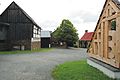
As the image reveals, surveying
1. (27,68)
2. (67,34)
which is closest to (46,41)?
(67,34)

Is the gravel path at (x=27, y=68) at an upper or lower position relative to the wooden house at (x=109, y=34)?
lower

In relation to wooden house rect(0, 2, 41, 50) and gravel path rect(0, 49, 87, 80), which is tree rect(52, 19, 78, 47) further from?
gravel path rect(0, 49, 87, 80)

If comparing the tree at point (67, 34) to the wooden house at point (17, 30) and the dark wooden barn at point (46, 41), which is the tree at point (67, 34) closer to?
the dark wooden barn at point (46, 41)

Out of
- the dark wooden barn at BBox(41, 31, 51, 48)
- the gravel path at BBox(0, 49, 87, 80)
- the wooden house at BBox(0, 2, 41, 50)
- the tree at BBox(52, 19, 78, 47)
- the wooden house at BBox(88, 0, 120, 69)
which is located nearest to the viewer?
the wooden house at BBox(88, 0, 120, 69)

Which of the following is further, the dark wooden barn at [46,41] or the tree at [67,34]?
the dark wooden barn at [46,41]

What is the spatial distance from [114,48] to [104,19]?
2356mm

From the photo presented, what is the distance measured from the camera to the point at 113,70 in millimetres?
11828

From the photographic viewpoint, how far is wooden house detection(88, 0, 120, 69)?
11.9 m

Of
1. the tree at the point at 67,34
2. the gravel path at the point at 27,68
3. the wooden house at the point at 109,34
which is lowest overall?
the gravel path at the point at 27,68

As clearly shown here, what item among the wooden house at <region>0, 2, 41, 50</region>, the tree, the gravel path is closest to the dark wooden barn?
the tree

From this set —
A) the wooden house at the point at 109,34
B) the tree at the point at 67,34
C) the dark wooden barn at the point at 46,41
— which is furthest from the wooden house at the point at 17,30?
the wooden house at the point at 109,34

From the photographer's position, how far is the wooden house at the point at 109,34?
11892 mm

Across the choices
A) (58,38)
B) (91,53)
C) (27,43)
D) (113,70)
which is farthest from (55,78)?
(58,38)

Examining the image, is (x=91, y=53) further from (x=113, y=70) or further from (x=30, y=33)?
(x=30, y=33)
